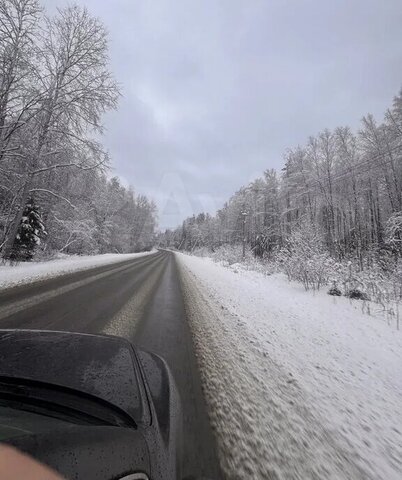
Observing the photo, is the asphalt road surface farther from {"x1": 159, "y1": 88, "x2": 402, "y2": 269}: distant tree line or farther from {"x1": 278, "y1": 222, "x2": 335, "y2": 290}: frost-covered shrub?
{"x1": 159, "y1": 88, "x2": 402, "y2": 269}: distant tree line

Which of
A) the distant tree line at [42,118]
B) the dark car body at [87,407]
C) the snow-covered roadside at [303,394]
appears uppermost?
the distant tree line at [42,118]

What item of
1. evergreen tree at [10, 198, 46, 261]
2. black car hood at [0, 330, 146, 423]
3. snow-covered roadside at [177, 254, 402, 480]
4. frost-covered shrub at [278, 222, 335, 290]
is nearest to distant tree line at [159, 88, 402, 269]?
frost-covered shrub at [278, 222, 335, 290]

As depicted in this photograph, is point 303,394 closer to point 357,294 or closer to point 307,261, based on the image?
point 357,294

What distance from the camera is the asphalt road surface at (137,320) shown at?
2084 millimetres

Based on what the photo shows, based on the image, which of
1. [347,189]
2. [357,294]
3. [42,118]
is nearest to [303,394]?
[357,294]

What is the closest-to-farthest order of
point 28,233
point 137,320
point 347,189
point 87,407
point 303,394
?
point 87,407 → point 303,394 → point 137,320 → point 28,233 → point 347,189

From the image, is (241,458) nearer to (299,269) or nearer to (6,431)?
(6,431)

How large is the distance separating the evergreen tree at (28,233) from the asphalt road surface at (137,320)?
812 cm

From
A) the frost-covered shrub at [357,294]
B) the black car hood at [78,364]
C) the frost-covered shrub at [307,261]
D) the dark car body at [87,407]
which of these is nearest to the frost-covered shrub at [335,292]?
the frost-covered shrub at [357,294]

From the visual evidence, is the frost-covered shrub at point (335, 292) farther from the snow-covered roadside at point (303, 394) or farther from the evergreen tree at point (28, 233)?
the evergreen tree at point (28, 233)

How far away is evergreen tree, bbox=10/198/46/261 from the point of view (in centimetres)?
1442

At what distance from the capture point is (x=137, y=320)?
5.12 m

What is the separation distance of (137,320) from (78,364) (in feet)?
12.0

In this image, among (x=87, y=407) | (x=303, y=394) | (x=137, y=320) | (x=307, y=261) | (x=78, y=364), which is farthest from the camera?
(x=307, y=261)
